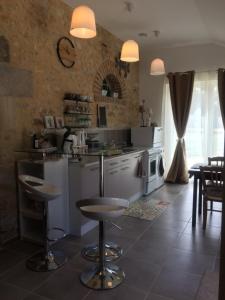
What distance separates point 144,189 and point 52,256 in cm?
257

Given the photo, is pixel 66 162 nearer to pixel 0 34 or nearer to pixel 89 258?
pixel 89 258

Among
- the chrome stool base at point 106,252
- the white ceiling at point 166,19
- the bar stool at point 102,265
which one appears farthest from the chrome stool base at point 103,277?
the white ceiling at point 166,19

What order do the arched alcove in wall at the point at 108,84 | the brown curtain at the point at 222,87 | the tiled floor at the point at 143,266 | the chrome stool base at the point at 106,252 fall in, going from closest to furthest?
the tiled floor at the point at 143,266
the chrome stool base at the point at 106,252
the arched alcove in wall at the point at 108,84
the brown curtain at the point at 222,87

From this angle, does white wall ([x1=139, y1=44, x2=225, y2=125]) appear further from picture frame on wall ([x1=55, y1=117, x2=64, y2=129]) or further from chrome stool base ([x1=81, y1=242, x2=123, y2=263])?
chrome stool base ([x1=81, y1=242, x2=123, y2=263])

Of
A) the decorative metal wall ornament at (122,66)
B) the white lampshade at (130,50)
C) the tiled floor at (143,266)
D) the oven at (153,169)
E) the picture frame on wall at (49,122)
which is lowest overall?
the tiled floor at (143,266)

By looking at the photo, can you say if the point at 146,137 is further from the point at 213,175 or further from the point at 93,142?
the point at 213,175

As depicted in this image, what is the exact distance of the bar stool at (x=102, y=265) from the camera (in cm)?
214

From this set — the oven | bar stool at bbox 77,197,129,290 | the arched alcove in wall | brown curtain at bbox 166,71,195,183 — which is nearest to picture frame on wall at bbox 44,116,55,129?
the arched alcove in wall

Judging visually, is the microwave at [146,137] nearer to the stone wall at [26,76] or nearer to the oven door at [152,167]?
the oven door at [152,167]

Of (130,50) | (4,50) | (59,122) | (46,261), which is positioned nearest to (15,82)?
(4,50)

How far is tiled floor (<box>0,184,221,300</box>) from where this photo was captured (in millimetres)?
2059

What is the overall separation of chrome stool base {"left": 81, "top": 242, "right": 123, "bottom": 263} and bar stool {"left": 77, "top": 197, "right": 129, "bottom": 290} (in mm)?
176

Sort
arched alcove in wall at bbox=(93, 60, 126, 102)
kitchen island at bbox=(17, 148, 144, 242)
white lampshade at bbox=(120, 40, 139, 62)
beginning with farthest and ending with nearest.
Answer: arched alcove in wall at bbox=(93, 60, 126, 102)
white lampshade at bbox=(120, 40, 139, 62)
kitchen island at bbox=(17, 148, 144, 242)

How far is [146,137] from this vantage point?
5199 millimetres
